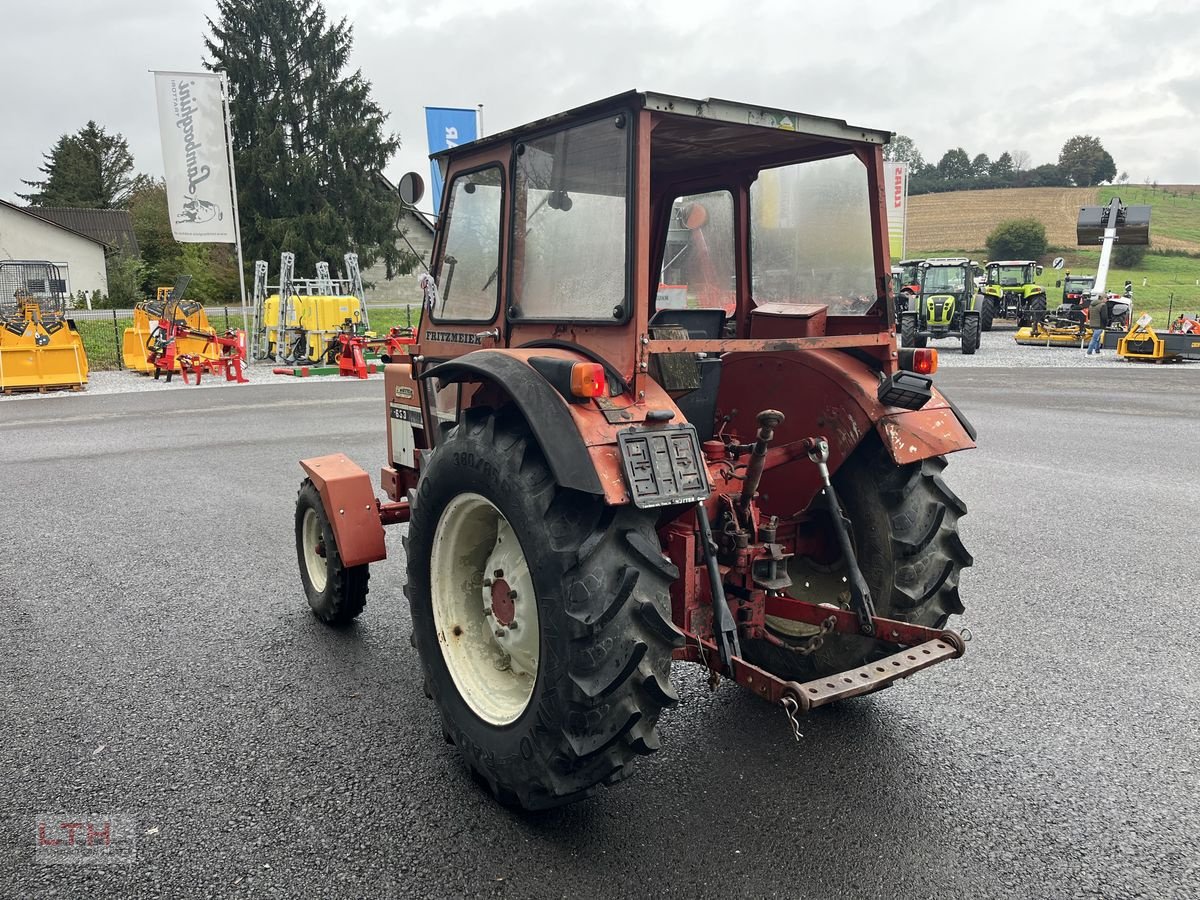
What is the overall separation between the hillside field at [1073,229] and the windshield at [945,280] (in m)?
11.3

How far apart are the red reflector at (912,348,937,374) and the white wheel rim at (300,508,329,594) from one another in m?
3.01

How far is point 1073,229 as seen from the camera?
2286 inches

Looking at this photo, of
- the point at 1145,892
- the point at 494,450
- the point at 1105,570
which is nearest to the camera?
the point at 1145,892

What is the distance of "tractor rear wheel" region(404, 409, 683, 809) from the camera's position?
2.48 m

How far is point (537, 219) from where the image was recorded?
3.25m

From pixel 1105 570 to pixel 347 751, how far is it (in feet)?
15.0

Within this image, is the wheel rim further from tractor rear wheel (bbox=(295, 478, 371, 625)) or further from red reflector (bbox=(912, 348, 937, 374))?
red reflector (bbox=(912, 348, 937, 374))

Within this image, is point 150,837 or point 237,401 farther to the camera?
point 237,401

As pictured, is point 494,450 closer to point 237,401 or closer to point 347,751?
point 347,751

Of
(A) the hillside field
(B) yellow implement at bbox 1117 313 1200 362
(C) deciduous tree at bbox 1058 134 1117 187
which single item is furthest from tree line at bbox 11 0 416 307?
(C) deciduous tree at bbox 1058 134 1117 187

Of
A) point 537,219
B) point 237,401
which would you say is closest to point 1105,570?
point 537,219

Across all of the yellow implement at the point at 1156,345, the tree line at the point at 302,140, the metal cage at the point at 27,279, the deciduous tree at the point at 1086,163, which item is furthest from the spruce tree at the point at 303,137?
the deciduous tree at the point at 1086,163

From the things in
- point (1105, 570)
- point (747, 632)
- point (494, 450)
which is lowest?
point (1105, 570)

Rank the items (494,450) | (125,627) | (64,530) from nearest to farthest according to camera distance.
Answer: (494,450) < (125,627) < (64,530)
